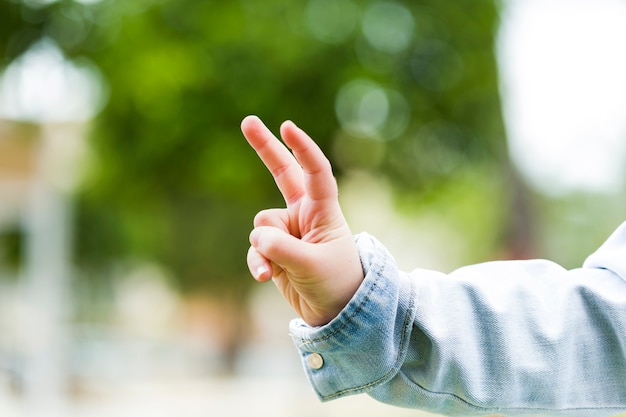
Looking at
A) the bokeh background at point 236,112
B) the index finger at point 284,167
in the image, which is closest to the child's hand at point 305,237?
the index finger at point 284,167

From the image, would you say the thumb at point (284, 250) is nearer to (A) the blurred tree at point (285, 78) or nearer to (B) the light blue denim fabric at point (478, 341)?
(B) the light blue denim fabric at point (478, 341)

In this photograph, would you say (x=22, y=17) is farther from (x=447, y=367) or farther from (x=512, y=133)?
→ (x=447, y=367)

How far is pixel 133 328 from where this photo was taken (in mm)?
20328

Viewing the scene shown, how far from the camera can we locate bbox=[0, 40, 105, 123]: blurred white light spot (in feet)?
23.2

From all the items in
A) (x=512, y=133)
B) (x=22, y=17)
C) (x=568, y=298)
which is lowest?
(x=512, y=133)

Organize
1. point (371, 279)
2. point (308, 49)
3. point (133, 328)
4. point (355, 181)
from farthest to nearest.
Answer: point (133, 328) → point (355, 181) → point (308, 49) → point (371, 279)

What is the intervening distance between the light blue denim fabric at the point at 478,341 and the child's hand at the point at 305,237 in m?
0.02

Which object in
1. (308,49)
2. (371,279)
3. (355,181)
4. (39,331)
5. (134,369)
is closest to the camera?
(371,279)

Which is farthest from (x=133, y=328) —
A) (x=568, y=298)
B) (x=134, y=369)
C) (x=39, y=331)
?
(x=568, y=298)

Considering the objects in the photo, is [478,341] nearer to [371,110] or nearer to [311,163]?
[311,163]

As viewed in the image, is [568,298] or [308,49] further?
[308,49]

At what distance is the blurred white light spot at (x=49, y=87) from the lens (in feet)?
23.2

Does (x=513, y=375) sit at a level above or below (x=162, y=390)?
above

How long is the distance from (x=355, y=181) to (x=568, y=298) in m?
6.65
